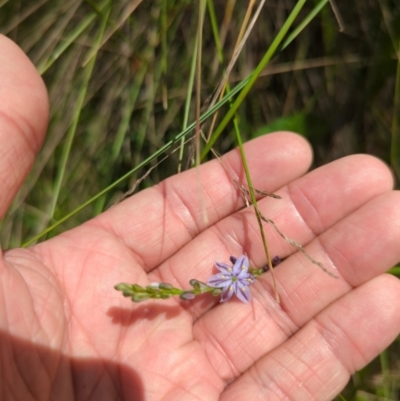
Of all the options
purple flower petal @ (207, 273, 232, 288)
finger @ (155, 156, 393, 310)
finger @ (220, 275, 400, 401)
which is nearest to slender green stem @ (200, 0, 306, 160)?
finger @ (155, 156, 393, 310)

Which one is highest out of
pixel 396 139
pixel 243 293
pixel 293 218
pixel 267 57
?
pixel 267 57

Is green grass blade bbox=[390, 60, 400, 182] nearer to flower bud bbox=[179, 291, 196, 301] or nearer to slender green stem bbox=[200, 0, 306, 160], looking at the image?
slender green stem bbox=[200, 0, 306, 160]

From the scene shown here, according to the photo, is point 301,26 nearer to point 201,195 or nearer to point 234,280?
point 201,195

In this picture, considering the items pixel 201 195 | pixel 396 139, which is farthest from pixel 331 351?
pixel 396 139

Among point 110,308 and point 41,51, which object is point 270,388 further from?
point 41,51

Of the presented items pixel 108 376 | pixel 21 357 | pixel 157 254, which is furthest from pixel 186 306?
pixel 21 357
